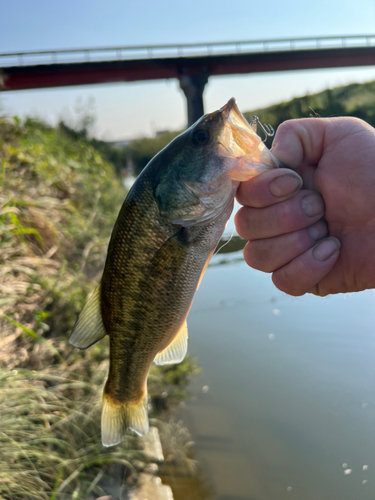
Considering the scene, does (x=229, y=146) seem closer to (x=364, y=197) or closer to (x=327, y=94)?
(x=364, y=197)

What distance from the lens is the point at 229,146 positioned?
1.58 metres

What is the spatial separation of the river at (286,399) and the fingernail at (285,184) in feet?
5.33

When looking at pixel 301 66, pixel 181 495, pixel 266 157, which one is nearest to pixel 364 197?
pixel 266 157

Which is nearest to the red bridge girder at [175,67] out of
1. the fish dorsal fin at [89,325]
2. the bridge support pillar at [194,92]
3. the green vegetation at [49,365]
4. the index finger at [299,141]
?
the bridge support pillar at [194,92]

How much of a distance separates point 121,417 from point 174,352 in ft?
1.59

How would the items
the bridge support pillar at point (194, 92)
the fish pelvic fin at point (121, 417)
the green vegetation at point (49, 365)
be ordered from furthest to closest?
1. the bridge support pillar at point (194, 92)
2. the green vegetation at point (49, 365)
3. the fish pelvic fin at point (121, 417)

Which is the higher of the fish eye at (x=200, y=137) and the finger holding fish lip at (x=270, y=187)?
the fish eye at (x=200, y=137)

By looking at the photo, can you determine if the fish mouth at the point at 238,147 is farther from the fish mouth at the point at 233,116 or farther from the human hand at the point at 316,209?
the human hand at the point at 316,209

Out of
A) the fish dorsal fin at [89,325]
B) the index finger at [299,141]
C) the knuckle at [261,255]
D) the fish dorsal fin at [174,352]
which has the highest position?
the index finger at [299,141]

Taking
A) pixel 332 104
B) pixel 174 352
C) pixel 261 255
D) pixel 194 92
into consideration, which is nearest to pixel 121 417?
pixel 174 352

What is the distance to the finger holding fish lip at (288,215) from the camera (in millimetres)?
1758

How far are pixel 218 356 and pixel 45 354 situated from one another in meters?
2.78

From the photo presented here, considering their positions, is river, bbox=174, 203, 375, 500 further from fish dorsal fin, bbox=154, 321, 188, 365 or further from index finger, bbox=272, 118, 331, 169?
fish dorsal fin, bbox=154, 321, 188, 365

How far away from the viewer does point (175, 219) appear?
1.61 metres
